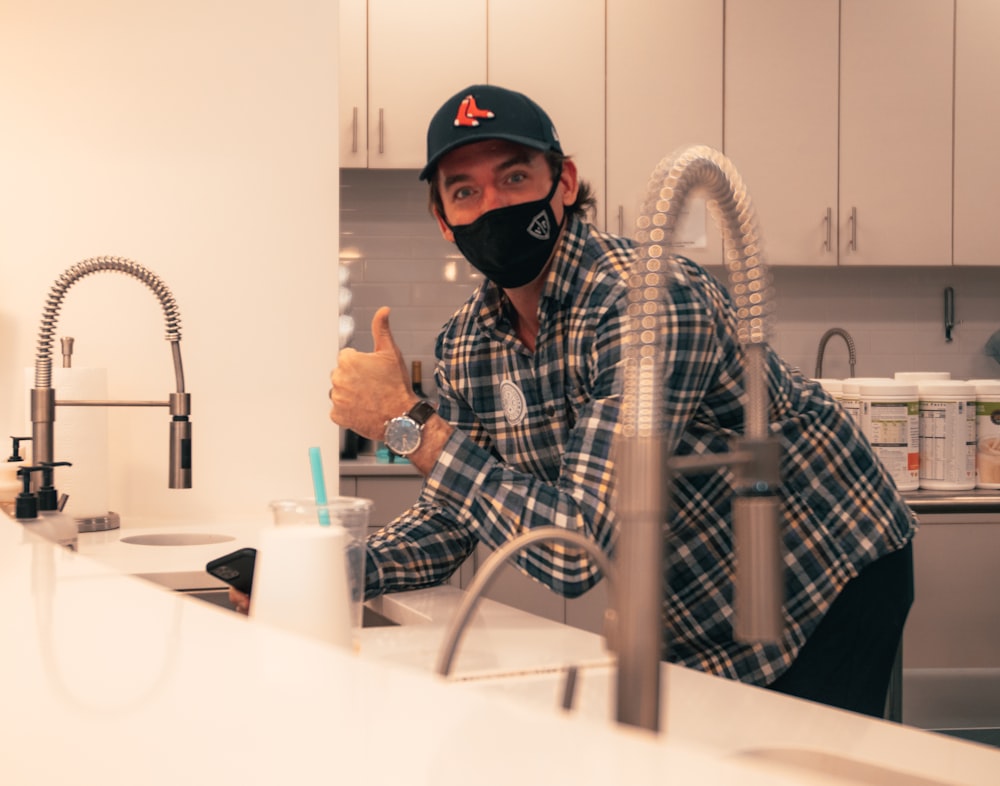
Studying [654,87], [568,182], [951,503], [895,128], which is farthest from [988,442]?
[568,182]

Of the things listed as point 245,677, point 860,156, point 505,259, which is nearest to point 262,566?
point 245,677

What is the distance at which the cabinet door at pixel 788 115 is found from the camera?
3549 millimetres

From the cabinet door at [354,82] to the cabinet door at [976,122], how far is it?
206 cm

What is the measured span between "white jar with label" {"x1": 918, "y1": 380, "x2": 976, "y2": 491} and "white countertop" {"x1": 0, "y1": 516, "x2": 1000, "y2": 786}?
2448mm

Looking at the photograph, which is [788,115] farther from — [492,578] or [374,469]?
[492,578]

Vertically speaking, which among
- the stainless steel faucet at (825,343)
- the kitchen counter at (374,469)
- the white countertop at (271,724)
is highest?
the stainless steel faucet at (825,343)

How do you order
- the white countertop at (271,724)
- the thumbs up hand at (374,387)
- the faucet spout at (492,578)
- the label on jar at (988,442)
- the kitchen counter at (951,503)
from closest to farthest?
the white countertop at (271,724)
the faucet spout at (492,578)
the thumbs up hand at (374,387)
the kitchen counter at (951,503)
the label on jar at (988,442)

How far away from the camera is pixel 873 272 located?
3873 millimetres

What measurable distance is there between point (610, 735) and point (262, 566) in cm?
57

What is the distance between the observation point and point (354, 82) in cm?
345

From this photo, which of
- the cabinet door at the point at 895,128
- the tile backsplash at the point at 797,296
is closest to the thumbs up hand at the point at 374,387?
the tile backsplash at the point at 797,296

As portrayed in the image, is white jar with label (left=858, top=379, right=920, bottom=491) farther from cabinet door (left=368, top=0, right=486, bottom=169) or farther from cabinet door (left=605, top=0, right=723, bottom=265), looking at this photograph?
cabinet door (left=368, top=0, right=486, bottom=169)

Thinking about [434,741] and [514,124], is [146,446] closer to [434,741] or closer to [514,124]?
[514,124]

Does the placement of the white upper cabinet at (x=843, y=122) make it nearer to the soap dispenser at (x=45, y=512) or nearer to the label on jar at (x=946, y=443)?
the label on jar at (x=946, y=443)
